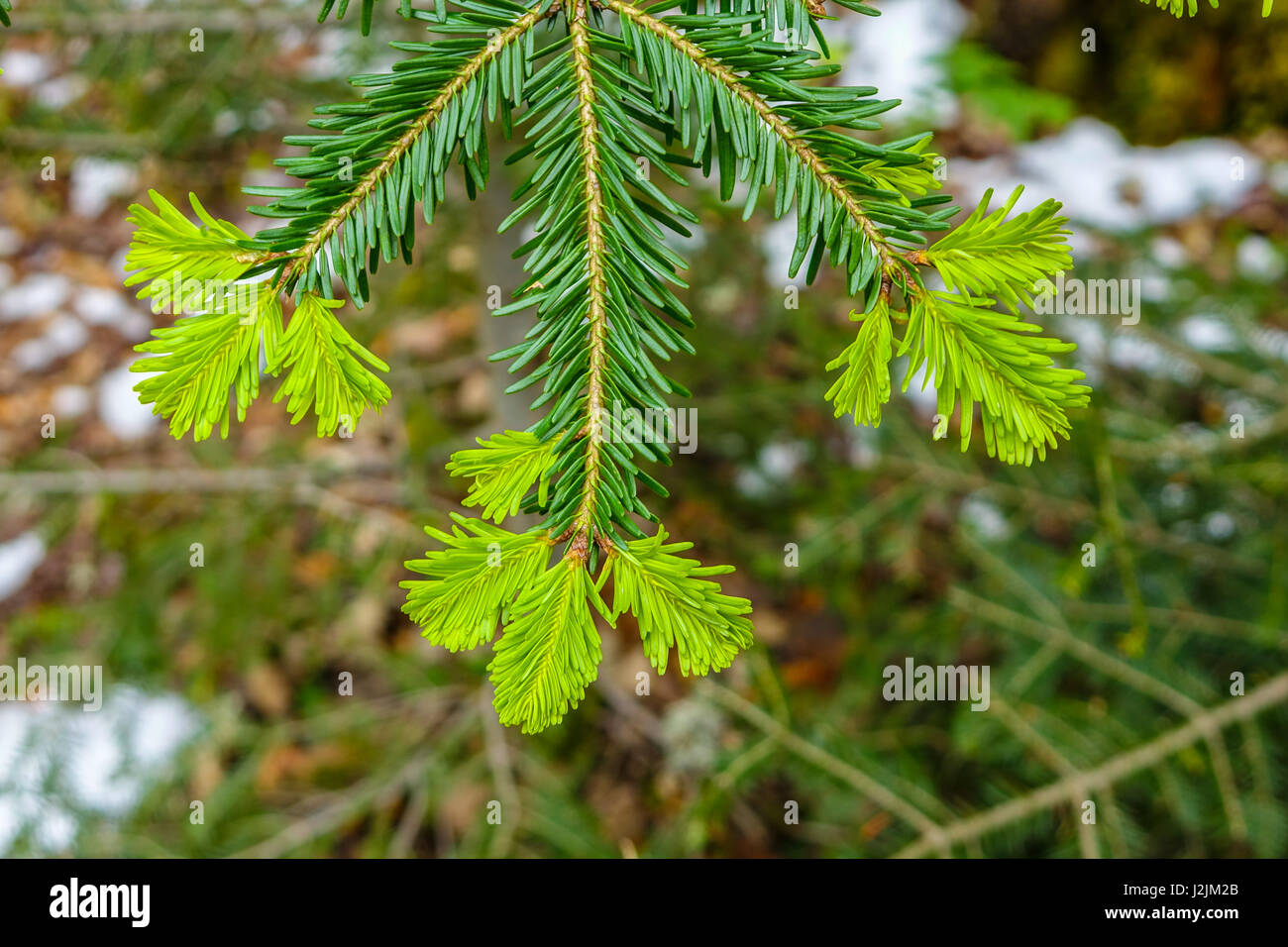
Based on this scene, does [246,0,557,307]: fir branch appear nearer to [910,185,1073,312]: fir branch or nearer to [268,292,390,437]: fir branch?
[268,292,390,437]: fir branch

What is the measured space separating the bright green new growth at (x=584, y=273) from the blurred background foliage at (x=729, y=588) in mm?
844

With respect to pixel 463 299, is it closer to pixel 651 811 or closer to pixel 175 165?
pixel 175 165

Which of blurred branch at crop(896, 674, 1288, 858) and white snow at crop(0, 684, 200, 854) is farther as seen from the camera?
white snow at crop(0, 684, 200, 854)

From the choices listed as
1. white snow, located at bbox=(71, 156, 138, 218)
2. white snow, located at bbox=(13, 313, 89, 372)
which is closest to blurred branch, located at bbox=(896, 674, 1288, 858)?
white snow, located at bbox=(71, 156, 138, 218)

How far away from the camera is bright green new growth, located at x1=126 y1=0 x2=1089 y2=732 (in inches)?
19.4

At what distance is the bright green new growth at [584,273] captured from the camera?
492mm

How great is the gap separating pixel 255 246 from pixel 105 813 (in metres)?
1.83

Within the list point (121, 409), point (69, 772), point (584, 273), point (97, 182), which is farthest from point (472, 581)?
point (121, 409)

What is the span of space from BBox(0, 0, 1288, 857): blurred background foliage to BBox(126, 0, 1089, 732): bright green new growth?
2.77 ft

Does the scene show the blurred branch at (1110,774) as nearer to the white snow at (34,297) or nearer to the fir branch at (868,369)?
the fir branch at (868,369)

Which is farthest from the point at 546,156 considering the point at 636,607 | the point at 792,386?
the point at 792,386

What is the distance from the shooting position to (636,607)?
0.51 metres

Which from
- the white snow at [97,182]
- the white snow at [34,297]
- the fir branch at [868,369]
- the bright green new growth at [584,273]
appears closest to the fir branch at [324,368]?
the bright green new growth at [584,273]

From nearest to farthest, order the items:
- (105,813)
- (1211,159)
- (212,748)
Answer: (105,813) → (212,748) → (1211,159)
